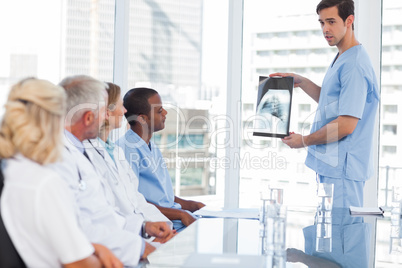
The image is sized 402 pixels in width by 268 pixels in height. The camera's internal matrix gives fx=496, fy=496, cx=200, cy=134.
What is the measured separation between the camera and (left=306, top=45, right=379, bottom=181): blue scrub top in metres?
2.63

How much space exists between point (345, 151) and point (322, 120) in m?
0.22

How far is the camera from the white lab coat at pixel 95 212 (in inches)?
59.8

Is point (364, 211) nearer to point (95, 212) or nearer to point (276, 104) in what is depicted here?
point (276, 104)

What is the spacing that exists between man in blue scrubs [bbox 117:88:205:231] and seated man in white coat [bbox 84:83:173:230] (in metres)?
0.10

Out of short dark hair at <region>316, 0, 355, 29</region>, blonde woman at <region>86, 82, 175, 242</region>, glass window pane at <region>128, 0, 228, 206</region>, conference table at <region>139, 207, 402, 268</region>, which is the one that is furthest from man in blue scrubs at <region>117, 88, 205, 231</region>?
short dark hair at <region>316, 0, 355, 29</region>

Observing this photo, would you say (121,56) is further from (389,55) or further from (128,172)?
(389,55)

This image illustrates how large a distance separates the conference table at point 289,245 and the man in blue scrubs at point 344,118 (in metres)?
0.35

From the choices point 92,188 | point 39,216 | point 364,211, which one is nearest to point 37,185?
point 39,216

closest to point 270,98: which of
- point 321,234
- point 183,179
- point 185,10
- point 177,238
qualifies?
point 321,234

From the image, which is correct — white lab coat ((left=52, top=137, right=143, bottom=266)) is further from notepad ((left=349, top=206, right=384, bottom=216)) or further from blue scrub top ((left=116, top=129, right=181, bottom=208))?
notepad ((left=349, top=206, right=384, bottom=216))

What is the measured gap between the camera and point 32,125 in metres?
1.25

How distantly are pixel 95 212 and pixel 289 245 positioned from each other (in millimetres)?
666

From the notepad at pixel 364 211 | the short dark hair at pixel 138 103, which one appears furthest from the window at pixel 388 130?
the short dark hair at pixel 138 103

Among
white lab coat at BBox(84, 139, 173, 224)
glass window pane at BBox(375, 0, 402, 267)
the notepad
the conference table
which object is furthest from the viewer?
glass window pane at BBox(375, 0, 402, 267)
